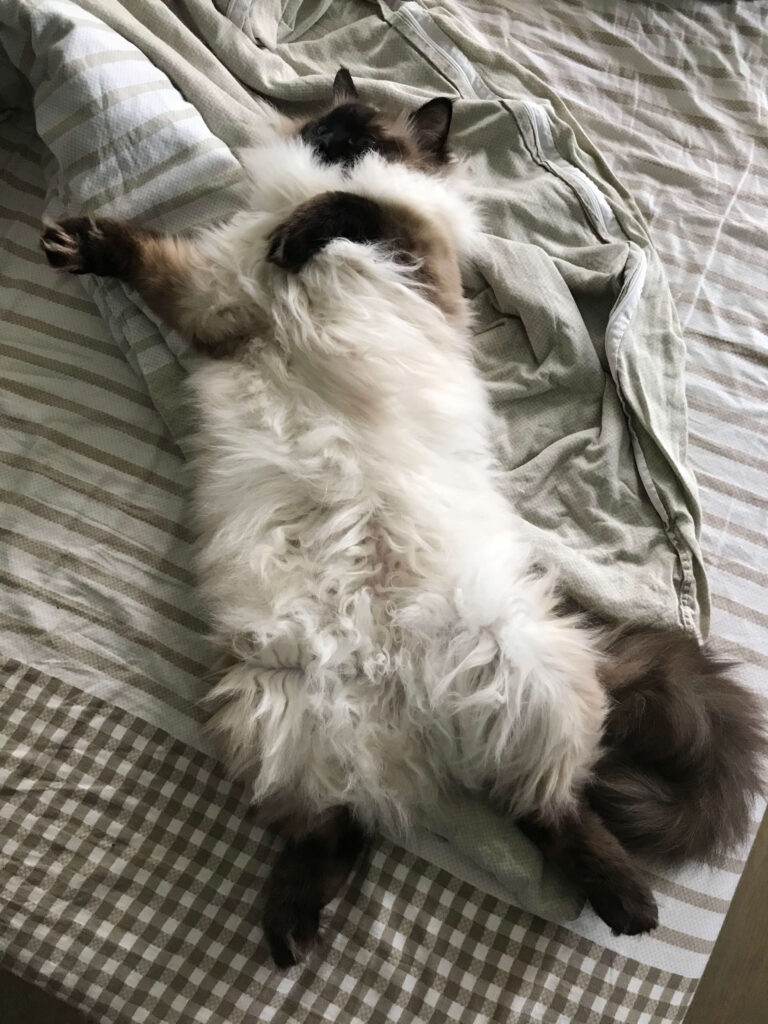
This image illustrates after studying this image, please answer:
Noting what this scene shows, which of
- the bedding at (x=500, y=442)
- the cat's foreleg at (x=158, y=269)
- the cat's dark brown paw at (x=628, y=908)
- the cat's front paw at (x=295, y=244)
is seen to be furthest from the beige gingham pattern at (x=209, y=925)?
the cat's front paw at (x=295, y=244)

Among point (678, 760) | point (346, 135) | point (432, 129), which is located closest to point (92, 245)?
point (346, 135)

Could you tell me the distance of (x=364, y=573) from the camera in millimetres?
1177

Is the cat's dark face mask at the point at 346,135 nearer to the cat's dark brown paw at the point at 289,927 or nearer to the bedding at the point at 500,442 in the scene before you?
the bedding at the point at 500,442

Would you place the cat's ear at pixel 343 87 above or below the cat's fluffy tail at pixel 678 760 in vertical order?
above

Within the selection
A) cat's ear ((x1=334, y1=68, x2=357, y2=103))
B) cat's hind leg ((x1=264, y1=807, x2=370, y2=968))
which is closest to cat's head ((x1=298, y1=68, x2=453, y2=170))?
cat's ear ((x1=334, y1=68, x2=357, y2=103))

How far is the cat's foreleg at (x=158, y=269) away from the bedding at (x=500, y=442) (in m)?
0.08

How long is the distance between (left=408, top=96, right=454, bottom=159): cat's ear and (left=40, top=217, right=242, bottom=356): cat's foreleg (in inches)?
22.2

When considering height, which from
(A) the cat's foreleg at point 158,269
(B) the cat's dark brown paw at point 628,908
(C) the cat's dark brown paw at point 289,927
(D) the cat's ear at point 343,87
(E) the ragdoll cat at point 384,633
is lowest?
(B) the cat's dark brown paw at point 628,908

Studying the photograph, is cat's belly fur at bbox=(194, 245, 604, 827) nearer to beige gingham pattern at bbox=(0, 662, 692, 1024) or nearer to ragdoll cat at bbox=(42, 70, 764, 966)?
ragdoll cat at bbox=(42, 70, 764, 966)

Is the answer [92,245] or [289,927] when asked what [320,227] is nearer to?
[92,245]

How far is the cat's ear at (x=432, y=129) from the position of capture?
1.63 meters

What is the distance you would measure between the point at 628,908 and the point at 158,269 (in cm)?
129

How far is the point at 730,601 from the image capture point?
4.72 feet

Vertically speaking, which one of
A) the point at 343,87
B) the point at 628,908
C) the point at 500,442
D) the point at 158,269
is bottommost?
the point at 628,908
